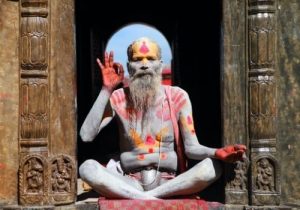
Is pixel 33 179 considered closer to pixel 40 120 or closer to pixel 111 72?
pixel 40 120

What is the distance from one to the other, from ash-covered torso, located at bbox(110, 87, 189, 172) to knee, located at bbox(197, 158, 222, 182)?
398mm

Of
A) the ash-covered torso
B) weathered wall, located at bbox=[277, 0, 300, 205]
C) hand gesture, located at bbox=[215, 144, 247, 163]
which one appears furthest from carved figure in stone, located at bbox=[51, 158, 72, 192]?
weathered wall, located at bbox=[277, 0, 300, 205]

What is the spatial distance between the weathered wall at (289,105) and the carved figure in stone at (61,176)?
178 centimetres

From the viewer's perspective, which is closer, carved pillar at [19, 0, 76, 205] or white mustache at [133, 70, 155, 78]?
carved pillar at [19, 0, 76, 205]

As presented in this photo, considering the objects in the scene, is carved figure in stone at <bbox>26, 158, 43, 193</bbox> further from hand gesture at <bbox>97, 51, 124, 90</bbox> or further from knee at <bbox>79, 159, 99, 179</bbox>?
hand gesture at <bbox>97, 51, 124, 90</bbox>

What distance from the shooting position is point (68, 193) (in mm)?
5312

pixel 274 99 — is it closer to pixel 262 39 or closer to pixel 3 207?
pixel 262 39

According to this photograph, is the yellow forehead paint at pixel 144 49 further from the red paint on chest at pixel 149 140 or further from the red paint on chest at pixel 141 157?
the red paint on chest at pixel 141 157

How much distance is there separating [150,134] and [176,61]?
3.56 metres

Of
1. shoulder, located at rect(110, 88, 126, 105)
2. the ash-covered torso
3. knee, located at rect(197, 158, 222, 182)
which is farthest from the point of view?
shoulder, located at rect(110, 88, 126, 105)

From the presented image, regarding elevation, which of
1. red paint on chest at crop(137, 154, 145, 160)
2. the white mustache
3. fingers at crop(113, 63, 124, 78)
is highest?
fingers at crop(113, 63, 124, 78)

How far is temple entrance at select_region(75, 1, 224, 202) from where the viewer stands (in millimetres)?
7043

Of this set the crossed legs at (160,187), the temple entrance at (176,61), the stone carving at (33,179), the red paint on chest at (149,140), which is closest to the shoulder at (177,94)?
the red paint on chest at (149,140)

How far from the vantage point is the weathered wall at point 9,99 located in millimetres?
5328
